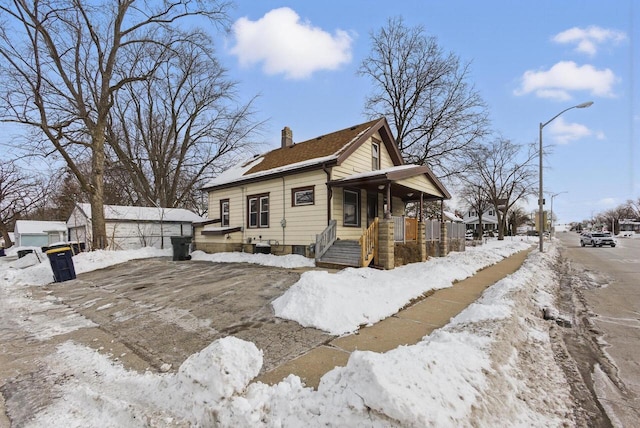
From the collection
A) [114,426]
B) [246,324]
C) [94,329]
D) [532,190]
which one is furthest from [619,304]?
[532,190]

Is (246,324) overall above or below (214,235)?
below

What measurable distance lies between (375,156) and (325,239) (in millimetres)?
5545

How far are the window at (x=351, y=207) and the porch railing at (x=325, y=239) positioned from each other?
3.44 feet

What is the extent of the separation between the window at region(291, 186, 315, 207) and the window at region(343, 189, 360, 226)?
1.34m

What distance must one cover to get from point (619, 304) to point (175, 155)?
31206mm

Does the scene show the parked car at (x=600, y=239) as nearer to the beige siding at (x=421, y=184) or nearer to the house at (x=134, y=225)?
the beige siding at (x=421, y=184)

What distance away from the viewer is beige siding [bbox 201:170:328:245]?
38.2 feet

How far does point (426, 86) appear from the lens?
72.5 ft

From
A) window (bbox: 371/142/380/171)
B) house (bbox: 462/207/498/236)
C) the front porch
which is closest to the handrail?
the front porch

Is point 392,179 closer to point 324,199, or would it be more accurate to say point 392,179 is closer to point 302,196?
point 324,199

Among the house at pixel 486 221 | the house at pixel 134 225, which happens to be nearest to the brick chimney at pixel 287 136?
the house at pixel 134 225

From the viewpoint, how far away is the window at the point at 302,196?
39.0 feet

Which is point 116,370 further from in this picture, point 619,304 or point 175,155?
point 175,155

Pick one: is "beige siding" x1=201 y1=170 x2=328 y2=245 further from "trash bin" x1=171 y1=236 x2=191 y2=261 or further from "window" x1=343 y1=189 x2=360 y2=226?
"trash bin" x1=171 y1=236 x2=191 y2=261
